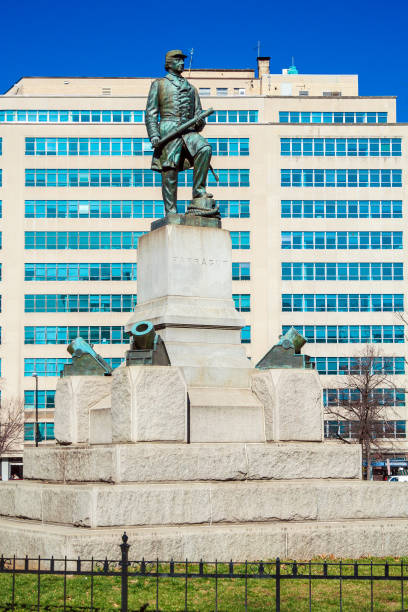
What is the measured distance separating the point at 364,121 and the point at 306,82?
43.1ft

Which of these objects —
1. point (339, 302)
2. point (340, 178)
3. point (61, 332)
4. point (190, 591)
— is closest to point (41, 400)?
point (61, 332)

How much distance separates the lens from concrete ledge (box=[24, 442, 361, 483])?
555 inches

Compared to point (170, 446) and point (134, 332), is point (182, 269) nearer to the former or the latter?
point (134, 332)

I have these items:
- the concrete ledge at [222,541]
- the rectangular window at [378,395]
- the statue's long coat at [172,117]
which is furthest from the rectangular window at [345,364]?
the concrete ledge at [222,541]

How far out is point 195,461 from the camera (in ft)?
47.3

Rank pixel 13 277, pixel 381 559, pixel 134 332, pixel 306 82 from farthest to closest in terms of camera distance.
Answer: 1. pixel 306 82
2. pixel 13 277
3. pixel 134 332
4. pixel 381 559

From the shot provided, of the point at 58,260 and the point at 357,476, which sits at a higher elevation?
the point at 58,260

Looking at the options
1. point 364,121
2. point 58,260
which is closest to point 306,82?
point 364,121

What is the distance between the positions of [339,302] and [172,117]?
62712mm

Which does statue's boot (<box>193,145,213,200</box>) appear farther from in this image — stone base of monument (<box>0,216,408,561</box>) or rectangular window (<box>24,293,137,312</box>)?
rectangular window (<box>24,293,137,312</box>)

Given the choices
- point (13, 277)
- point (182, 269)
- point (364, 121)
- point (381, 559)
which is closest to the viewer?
point (381, 559)

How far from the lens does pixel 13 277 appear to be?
78.9 m

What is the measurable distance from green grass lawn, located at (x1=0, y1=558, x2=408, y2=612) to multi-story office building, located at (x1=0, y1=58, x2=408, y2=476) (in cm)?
Answer: 6506

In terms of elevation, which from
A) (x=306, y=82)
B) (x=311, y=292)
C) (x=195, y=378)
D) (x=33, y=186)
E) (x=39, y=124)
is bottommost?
(x=195, y=378)
